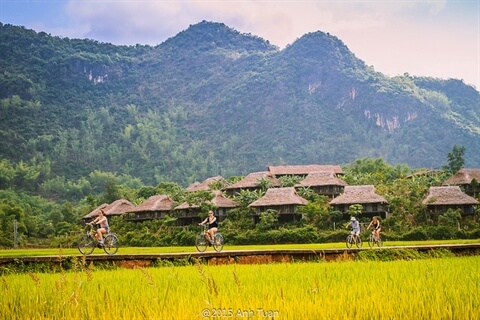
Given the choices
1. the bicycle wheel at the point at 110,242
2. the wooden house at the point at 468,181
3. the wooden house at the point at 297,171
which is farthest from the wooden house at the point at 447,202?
the bicycle wheel at the point at 110,242

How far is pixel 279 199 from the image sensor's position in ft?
156

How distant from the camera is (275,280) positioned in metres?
5.60

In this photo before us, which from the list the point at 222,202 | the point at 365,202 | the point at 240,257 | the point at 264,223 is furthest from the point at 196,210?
the point at 240,257

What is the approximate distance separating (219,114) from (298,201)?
122058 mm

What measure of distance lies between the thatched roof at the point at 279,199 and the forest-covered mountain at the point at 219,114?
6200cm

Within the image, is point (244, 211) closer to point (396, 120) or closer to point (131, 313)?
point (131, 313)

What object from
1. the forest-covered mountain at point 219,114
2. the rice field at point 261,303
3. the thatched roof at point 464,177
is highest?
the forest-covered mountain at point 219,114

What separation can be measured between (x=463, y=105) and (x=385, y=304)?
6968 inches

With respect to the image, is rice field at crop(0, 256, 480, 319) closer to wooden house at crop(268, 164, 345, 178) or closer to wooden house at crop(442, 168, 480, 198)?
wooden house at crop(442, 168, 480, 198)

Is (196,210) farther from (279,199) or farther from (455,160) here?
(455,160)

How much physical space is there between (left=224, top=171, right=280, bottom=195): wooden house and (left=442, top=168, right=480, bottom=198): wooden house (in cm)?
1846

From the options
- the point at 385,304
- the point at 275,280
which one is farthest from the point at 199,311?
the point at 275,280

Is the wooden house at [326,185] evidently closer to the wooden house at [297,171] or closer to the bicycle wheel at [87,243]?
the wooden house at [297,171]

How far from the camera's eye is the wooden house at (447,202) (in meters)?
43.1
